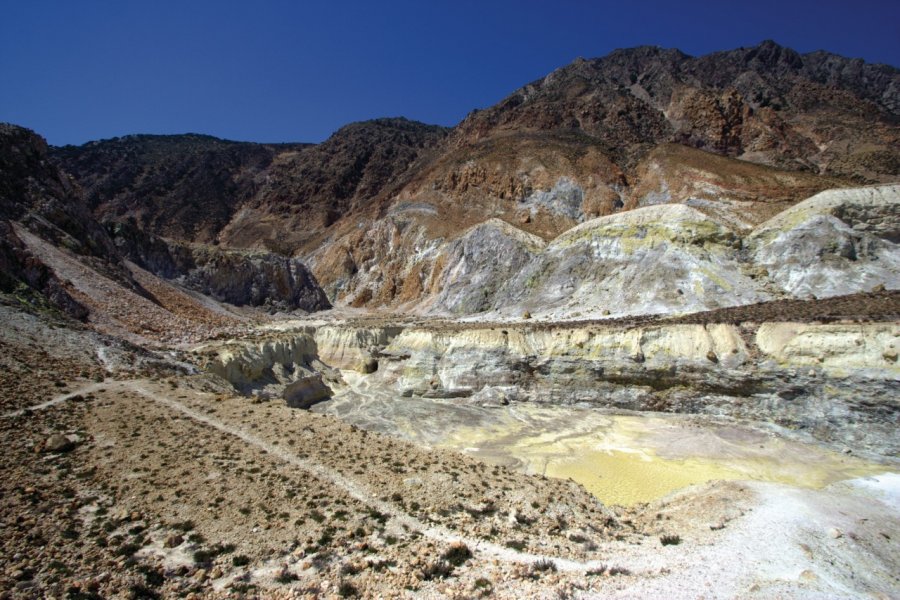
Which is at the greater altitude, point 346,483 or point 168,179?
point 168,179

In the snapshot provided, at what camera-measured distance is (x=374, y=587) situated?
7.76 meters

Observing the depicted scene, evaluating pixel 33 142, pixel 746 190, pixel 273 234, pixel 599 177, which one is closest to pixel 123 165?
pixel 273 234

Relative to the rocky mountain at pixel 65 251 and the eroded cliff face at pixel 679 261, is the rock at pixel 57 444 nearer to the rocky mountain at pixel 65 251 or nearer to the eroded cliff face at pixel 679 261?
the rocky mountain at pixel 65 251

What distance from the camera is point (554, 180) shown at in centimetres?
6675

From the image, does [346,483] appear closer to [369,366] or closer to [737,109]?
[369,366]

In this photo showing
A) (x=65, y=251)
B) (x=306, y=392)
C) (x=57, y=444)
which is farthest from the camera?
(x=65, y=251)

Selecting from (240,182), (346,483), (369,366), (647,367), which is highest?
(240,182)

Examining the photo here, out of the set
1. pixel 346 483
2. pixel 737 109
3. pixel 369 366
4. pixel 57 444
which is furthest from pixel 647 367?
pixel 737 109

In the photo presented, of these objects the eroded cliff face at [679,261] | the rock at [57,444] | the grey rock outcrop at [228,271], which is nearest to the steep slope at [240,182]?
the grey rock outcrop at [228,271]

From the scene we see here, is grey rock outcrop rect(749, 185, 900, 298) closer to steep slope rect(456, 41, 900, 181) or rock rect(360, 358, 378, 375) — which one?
steep slope rect(456, 41, 900, 181)

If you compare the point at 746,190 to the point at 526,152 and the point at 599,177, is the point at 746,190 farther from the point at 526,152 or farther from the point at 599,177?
the point at 526,152

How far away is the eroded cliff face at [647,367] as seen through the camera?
62.2 ft

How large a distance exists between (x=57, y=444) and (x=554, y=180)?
213ft

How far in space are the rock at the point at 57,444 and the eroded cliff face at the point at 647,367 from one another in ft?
39.4
